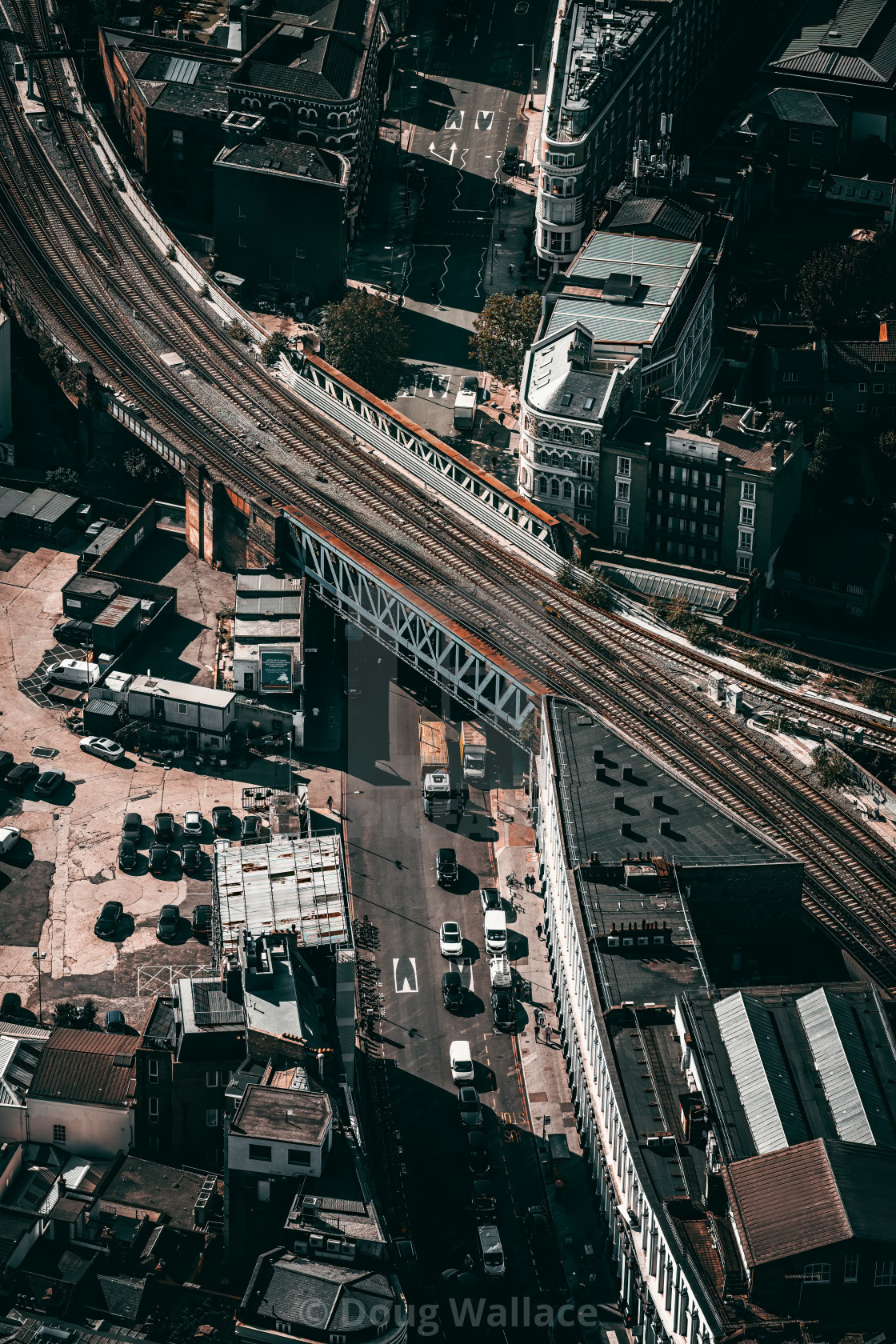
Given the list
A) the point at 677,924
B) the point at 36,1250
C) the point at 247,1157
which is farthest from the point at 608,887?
the point at 36,1250

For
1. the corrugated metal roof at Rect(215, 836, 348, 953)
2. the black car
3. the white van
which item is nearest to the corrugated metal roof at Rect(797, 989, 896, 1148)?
the white van

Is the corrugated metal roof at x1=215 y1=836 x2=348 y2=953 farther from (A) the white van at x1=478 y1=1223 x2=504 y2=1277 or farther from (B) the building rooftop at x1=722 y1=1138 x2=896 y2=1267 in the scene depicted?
(B) the building rooftop at x1=722 y1=1138 x2=896 y2=1267

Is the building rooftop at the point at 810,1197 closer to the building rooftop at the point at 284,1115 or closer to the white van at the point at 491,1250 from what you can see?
the white van at the point at 491,1250

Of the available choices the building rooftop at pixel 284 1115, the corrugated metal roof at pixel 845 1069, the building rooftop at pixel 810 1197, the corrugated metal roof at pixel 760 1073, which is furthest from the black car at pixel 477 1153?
the building rooftop at pixel 810 1197

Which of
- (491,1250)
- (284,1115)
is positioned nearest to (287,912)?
(284,1115)

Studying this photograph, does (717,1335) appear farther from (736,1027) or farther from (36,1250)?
(36,1250)
